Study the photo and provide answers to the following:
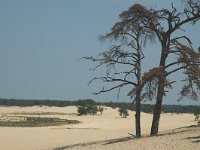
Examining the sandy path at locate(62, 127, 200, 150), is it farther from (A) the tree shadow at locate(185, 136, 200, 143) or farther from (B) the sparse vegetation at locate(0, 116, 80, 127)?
(B) the sparse vegetation at locate(0, 116, 80, 127)

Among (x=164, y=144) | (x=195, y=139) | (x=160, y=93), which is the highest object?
(x=160, y=93)

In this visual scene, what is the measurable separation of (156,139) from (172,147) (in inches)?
106

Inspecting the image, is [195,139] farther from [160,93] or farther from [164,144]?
[160,93]

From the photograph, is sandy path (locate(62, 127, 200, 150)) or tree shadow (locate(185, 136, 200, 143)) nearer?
sandy path (locate(62, 127, 200, 150))

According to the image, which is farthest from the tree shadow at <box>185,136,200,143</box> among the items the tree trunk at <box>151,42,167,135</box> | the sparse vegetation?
the sparse vegetation

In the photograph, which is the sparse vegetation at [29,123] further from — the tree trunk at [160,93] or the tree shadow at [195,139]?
the tree shadow at [195,139]

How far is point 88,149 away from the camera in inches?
880

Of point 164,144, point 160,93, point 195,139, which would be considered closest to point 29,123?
point 160,93

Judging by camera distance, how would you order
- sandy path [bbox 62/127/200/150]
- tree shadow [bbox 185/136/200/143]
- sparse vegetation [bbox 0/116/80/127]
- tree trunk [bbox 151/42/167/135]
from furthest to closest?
1. sparse vegetation [bbox 0/116/80/127]
2. tree trunk [bbox 151/42/167/135]
3. tree shadow [bbox 185/136/200/143]
4. sandy path [bbox 62/127/200/150]

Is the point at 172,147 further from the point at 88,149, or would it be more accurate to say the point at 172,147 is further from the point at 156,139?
the point at 88,149

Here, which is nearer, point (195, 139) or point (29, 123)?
point (195, 139)

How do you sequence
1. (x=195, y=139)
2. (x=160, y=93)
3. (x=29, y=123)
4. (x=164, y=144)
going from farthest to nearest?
(x=29, y=123)
(x=160, y=93)
(x=164, y=144)
(x=195, y=139)

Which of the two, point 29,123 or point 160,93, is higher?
point 160,93

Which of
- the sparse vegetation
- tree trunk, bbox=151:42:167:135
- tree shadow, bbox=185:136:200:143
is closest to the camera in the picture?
tree shadow, bbox=185:136:200:143
